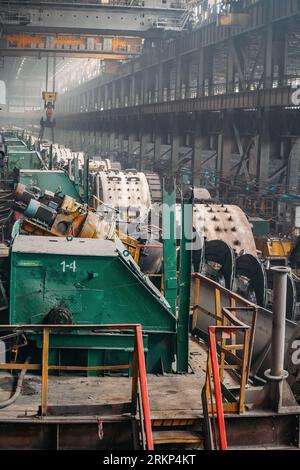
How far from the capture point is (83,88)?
86.6m

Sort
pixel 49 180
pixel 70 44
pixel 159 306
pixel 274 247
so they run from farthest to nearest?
pixel 70 44 < pixel 274 247 < pixel 49 180 < pixel 159 306

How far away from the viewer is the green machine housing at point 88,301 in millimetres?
8086

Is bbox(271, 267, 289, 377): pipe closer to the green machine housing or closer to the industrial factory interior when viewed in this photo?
the industrial factory interior

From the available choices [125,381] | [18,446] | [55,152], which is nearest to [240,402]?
Answer: [125,381]

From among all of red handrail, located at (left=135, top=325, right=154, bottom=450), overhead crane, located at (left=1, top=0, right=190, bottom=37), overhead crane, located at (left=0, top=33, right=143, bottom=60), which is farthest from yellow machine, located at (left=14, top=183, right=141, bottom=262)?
overhead crane, located at (left=0, top=33, right=143, bottom=60)

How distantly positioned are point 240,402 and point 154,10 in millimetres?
34074

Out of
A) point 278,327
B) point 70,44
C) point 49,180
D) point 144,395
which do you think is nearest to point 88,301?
point 144,395

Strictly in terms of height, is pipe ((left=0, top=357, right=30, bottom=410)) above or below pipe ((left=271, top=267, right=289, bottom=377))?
below

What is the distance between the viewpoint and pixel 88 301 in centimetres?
826

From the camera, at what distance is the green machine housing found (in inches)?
318

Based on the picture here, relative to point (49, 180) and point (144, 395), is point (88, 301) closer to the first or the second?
point (144, 395)

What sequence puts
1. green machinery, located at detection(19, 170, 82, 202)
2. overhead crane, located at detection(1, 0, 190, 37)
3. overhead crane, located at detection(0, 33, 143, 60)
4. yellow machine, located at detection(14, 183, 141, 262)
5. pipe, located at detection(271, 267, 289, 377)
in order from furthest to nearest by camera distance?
1. overhead crane, located at detection(0, 33, 143, 60)
2. overhead crane, located at detection(1, 0, 190, 37)
3. green machinery, located at detection(19, 170, 82, 202)
4. yellow machine, located at detection(14, 183, 141, 262)
5. pipe, located at detection(271, 267, 289, 377)

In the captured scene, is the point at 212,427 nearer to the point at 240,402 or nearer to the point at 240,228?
the point at 240,402

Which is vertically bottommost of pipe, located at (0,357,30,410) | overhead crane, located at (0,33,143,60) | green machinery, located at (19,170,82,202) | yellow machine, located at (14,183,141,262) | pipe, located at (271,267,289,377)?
pipe, located at (0,357,30,410)
